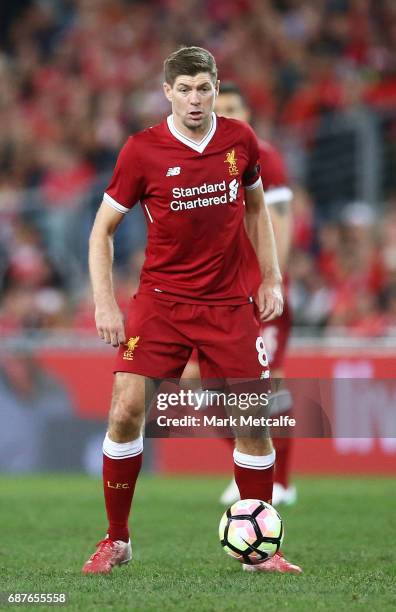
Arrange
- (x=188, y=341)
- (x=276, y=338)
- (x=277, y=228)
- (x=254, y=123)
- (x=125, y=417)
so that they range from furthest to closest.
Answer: (x=254, y=123) → (x=276, y=338) → (x=277, y=228) → (x=188, y=341) → (x=125, y=417)

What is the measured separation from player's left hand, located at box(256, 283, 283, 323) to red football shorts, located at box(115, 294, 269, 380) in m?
0.15

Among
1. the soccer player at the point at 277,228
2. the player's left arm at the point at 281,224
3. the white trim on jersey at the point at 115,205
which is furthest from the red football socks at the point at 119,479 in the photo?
the player's left arm at the point at 281,224

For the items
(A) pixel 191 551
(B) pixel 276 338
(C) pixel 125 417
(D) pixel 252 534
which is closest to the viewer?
(D) pixel 252 534

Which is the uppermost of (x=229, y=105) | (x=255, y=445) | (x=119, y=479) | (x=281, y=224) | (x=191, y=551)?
(x=229, y=105)

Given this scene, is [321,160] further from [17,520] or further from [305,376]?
[17,520]

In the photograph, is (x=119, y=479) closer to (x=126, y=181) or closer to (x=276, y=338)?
(x=126, y=181)

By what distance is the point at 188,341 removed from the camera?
5.77 metres

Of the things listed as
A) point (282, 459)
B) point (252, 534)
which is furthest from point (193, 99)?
point (282, 459)

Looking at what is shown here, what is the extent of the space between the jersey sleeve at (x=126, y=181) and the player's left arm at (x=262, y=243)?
0.62 meters

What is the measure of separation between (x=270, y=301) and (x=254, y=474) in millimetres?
840

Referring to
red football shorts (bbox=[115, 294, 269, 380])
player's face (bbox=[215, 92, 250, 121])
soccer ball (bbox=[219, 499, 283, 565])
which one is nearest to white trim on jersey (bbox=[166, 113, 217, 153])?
red football shorts (bbox=[115, 294, 269, 380])

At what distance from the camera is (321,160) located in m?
14.6

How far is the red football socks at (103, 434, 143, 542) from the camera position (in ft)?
18.9

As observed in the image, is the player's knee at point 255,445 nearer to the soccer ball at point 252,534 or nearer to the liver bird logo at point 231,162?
the soccer ball at point 252,534
